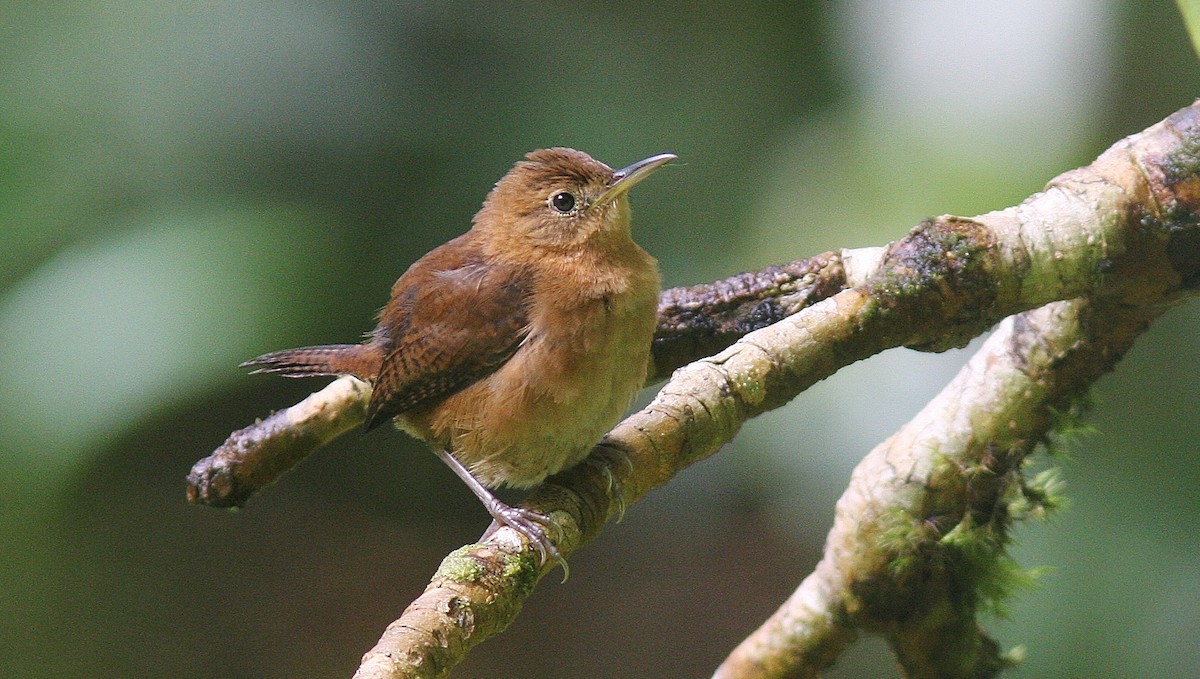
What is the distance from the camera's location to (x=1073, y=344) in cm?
221

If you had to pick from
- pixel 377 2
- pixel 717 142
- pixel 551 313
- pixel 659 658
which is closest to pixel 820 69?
pixel 717 142

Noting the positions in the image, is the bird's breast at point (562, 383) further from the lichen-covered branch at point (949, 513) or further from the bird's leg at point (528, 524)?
the lichen-covered branch at point (949, 513)

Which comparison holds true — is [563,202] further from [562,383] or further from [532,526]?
[532,526]

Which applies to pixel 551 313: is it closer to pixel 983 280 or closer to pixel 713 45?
pixel 983 280

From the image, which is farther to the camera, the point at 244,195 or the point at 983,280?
the point at 244,195

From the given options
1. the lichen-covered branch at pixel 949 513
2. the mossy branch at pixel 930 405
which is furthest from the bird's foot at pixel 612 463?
the lichen-covered branch at pixel 949 513

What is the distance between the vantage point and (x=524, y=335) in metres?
2.05

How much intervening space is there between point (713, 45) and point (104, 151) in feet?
6.53

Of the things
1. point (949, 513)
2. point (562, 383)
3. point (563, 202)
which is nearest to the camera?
point (562, 383)

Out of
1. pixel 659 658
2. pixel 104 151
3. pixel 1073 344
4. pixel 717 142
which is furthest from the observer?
pixel 659 658

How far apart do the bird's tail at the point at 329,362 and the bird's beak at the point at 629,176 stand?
1.93ft

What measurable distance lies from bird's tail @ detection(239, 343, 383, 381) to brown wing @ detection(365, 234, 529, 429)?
0.08m

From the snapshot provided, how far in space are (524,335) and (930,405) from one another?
1009mm

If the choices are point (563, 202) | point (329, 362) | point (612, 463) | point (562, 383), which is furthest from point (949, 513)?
point (329, 362)
